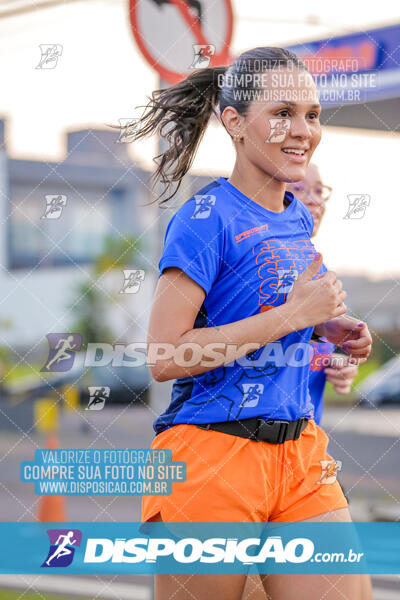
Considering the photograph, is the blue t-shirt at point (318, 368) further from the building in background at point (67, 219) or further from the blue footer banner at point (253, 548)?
the building in background at point (67, 219)

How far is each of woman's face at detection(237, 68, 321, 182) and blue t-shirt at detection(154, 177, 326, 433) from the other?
13 cm

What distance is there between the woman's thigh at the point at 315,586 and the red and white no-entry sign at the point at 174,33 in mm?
1687

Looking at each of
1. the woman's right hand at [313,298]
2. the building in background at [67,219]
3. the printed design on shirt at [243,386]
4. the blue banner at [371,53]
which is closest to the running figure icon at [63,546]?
the printed design on shirt at [243,386]

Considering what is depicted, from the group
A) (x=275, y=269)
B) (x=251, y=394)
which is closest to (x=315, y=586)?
(x=251, y=394)

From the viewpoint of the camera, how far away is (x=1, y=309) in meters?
23.3

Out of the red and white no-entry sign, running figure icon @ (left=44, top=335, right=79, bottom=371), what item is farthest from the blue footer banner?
the red and white no-entry sign

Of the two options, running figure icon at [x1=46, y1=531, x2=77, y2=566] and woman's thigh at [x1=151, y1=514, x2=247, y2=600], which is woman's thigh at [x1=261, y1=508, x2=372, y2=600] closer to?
woman's thigh at [x1=151, y1=514, x2=247, y2=600]

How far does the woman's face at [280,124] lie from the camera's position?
229 cm

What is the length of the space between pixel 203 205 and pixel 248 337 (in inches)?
12.7

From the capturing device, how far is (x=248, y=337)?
215 cm

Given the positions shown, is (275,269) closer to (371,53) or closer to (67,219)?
(371,53)

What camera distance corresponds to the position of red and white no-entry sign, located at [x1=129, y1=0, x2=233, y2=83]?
10.8 feet

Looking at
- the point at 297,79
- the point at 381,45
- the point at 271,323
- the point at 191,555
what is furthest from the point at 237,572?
the point at 381,45

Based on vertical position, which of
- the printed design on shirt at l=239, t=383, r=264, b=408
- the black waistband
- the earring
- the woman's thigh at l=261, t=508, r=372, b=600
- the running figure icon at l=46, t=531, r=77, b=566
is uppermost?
the earring
